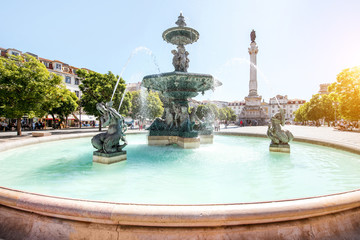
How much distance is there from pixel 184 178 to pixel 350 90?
33001 mm

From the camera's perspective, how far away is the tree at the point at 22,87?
1461 centimetres

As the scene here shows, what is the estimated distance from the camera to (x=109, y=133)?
6.43 metres

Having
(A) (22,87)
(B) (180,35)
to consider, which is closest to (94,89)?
(A) (22,87)

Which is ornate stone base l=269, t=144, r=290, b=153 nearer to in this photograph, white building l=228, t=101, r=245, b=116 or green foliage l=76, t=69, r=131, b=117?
green foliage l=76, t=69, r=131, b=117

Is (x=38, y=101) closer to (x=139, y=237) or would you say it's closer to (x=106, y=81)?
(x=106, y=81)

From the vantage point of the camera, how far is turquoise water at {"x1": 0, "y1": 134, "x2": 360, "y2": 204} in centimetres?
369

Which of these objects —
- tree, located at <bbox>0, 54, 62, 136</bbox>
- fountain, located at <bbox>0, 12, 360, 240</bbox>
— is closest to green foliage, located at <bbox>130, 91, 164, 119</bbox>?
tree, located at <bbox>0, 54, 62, 136</bbox>

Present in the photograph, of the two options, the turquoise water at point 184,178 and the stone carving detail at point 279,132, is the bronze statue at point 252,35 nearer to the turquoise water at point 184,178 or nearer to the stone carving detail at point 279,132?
the stone carving detail at point 279,132

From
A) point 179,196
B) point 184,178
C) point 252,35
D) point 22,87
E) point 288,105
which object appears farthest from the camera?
point 288,105

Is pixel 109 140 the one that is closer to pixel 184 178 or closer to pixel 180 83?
pixel 184 178

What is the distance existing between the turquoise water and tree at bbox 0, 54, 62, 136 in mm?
10267

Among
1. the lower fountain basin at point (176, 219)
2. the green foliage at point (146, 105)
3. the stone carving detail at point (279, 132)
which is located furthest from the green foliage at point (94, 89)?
the lower fountain basin at point (176, 219)

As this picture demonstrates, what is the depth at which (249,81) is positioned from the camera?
66062 mm

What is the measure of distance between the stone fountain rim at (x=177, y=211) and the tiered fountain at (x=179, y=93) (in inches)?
291
